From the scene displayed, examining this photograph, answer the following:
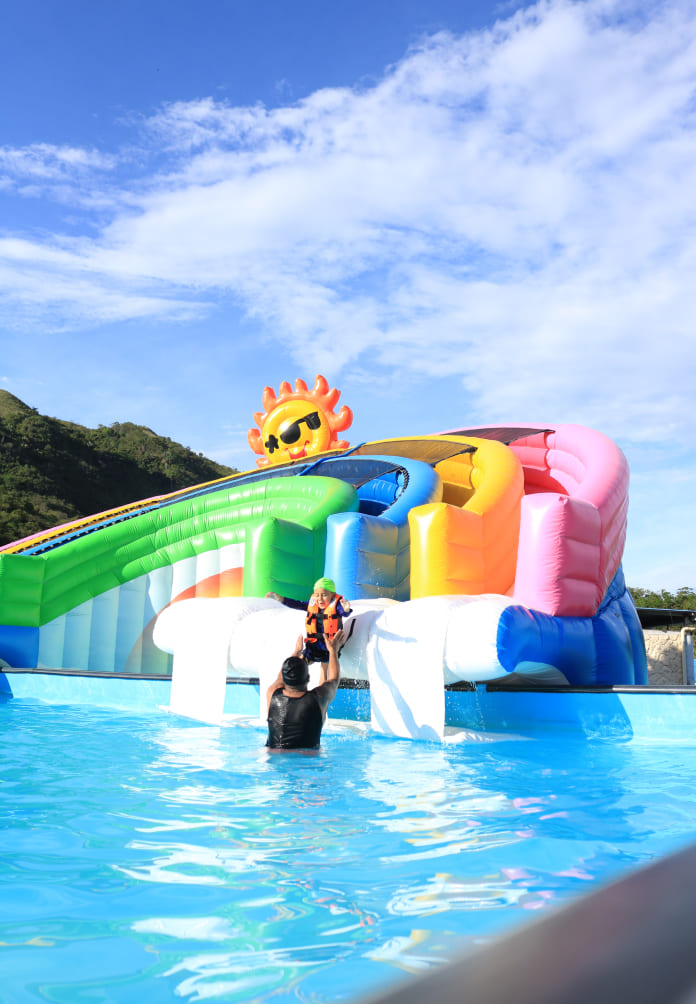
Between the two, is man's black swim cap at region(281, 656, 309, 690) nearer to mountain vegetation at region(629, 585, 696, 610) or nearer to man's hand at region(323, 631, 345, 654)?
man's hand at region(323, 631, 345, 654)

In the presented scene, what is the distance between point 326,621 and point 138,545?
11.5 feet

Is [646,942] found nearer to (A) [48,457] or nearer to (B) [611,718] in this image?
(B) [611,718]

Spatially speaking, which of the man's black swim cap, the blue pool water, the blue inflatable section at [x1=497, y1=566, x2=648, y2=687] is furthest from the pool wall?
the man's black swim cap

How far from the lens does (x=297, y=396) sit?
40.1 ft

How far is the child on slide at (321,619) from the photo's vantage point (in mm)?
5031

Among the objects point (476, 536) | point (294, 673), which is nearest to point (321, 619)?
point (294, 673)

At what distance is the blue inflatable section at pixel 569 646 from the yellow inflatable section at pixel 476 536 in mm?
819

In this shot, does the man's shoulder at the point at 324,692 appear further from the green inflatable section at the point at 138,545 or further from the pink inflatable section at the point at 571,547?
the green inflatable section at the point at 138,545

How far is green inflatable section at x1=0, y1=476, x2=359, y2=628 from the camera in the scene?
24.8 feet

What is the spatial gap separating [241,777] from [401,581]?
10.5ft

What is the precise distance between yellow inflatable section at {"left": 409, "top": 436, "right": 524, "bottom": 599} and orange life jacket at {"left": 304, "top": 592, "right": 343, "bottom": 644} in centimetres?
97

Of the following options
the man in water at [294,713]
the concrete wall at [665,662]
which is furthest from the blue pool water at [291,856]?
the concrete wall at [665,662]

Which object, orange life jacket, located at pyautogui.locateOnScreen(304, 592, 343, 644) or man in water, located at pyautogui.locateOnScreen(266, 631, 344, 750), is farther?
orange life jacket, located at pyautogui.locateOnScreen(304, 592, 343, 644)

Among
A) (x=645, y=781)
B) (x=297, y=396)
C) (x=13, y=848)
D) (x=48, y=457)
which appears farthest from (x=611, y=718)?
(x=48, y=457)
